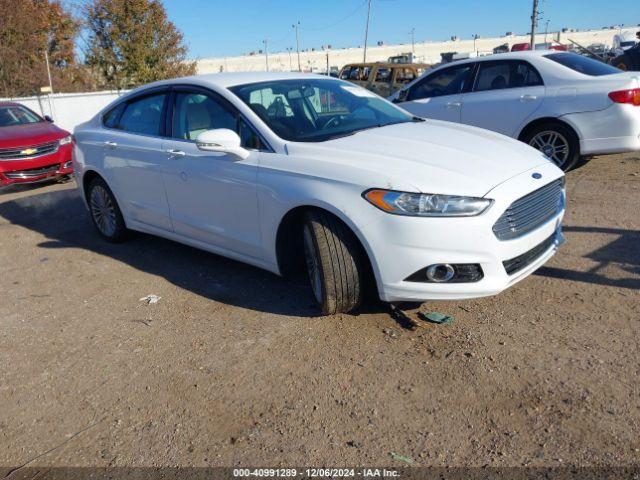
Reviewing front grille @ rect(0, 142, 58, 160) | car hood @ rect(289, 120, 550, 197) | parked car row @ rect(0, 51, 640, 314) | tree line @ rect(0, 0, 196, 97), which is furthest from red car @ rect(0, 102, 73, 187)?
tree line @ rect(0, 0, 196, 97)

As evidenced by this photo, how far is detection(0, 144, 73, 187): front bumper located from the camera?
905 cm

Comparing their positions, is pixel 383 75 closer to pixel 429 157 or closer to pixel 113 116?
pixel 113 116

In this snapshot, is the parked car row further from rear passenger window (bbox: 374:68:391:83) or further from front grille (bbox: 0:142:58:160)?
rear passenger window (bbox: 374:68:391:83)

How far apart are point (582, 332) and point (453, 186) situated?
121cm

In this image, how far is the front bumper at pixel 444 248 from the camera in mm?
3162

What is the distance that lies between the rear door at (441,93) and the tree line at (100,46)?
855 inches

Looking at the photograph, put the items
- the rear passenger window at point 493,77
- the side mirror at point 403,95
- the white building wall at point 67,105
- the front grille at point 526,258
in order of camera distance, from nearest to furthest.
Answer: the front grille at point 526,258 → the rear passenger window at point 493,77 → the side mirror at point 403,95 → the white building wall at point 67,105

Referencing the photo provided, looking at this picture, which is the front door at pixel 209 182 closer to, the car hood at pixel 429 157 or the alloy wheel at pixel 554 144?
the car hood at pixel 429 157

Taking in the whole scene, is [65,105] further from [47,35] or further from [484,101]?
[484,101]

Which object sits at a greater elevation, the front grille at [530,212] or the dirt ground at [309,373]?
the front grille at [530,212]

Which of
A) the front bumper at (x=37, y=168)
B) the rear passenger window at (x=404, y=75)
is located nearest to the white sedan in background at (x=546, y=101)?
the front bumper at (x=37, y=168)

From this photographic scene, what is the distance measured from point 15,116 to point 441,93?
26.3 feet

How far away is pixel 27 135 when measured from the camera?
9.54m

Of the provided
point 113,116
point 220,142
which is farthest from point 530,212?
point 113,116
